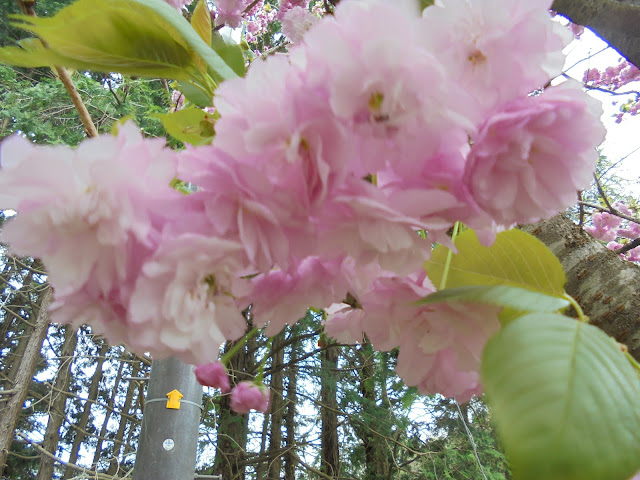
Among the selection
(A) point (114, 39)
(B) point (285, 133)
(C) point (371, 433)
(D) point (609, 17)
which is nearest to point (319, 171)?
(B) point (285, 133)

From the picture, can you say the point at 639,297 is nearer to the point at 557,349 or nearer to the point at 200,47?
the point at 557,349

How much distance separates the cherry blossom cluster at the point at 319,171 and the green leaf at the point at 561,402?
0.09m

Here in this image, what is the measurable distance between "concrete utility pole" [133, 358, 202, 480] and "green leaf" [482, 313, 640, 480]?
1114 millimetres

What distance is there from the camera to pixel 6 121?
5.41 metres

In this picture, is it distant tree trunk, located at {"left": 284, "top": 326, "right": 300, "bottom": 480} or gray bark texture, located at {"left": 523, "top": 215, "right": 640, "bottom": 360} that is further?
distant tree trunk, located at {"left": 284, "top": 326, "right": 300, "bottom": 480}

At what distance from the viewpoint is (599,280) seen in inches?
24.3

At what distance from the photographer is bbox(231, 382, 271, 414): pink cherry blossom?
69cm

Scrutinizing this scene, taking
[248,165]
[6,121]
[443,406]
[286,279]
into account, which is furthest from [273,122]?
[6,121]

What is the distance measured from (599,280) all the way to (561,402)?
491 mm

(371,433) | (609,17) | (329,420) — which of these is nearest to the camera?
(609,17)

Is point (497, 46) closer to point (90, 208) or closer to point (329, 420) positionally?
point (90, 208)

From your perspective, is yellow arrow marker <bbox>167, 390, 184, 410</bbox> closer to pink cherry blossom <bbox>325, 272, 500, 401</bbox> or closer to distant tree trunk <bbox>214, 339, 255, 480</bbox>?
pink cherry blossom <bbox>325, 272, 500, 401</bbox>

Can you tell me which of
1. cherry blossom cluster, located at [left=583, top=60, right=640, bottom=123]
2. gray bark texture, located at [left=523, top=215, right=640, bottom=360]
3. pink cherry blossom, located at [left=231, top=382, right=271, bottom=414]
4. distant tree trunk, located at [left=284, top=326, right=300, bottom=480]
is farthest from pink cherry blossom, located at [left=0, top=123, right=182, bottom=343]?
cherry blossom cluster, located at [left=583, top=60, right=640, bottom=123]

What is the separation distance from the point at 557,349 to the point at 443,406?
4.26 meters
